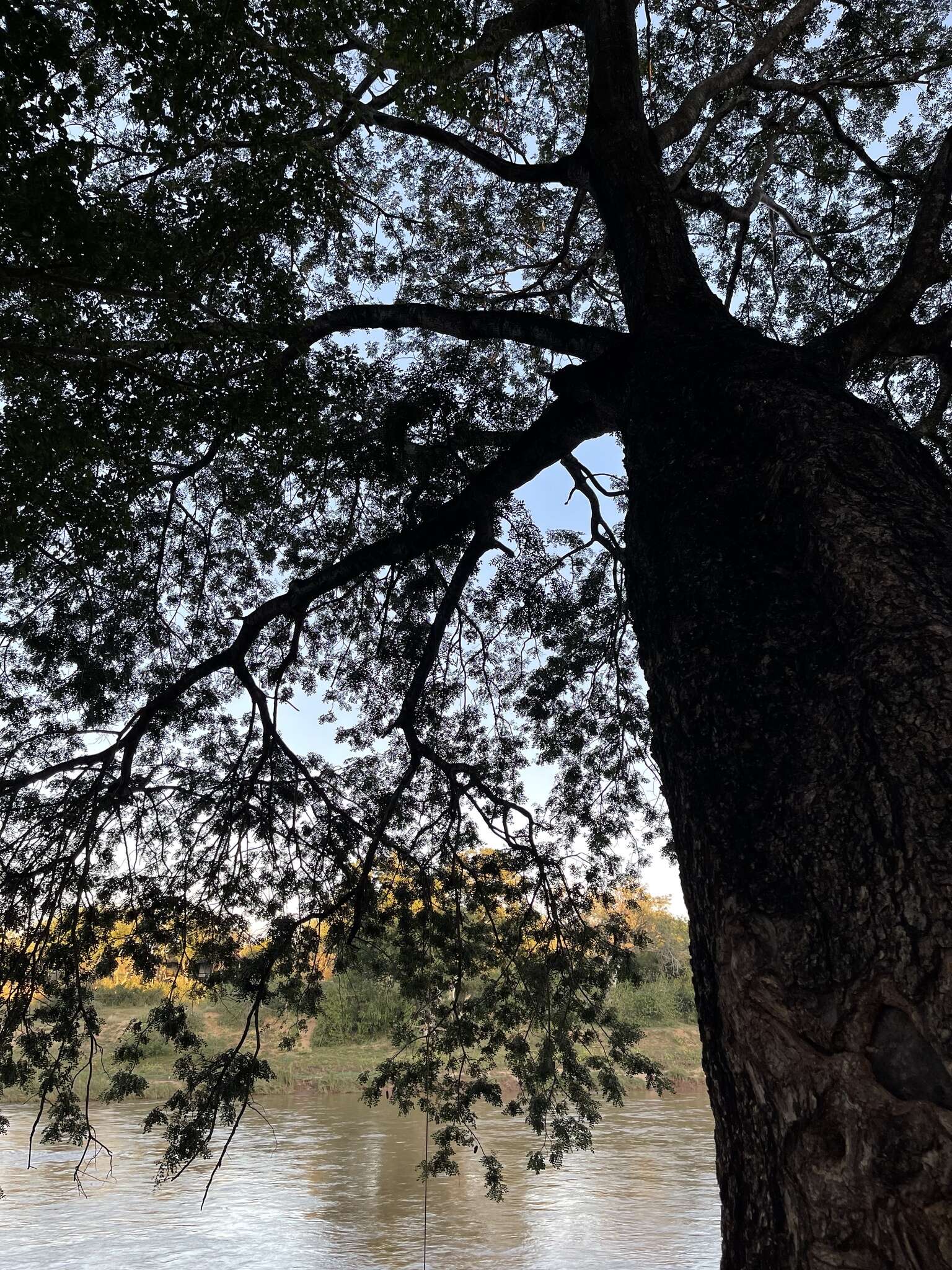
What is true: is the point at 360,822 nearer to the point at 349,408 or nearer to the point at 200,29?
the point at 349,408

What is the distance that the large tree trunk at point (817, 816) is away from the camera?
1.13 meters

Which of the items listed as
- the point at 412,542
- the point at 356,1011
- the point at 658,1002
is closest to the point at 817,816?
the point at 412,542

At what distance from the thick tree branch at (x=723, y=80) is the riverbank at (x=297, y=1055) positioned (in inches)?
455

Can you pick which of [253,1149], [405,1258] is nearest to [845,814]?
[405,1258]

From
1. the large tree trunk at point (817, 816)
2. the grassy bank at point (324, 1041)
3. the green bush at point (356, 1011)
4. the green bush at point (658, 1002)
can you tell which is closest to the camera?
the large tree trunk at point (817, 816)

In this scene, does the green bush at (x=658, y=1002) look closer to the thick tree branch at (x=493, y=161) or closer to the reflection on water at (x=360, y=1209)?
the reflection on water at (x=360, y=1209)

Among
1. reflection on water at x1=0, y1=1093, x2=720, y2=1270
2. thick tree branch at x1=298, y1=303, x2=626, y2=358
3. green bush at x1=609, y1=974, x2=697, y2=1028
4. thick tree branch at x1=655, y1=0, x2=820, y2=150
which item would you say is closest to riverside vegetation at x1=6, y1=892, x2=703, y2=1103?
green bush at x1=609, y1=974, x2=697, y2=1028

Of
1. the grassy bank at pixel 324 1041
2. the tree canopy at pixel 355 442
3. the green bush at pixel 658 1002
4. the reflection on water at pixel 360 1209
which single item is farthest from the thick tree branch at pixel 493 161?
the green bush at pixel 658 1002

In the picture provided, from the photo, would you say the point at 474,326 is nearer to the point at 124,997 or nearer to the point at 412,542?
the point at 412,542

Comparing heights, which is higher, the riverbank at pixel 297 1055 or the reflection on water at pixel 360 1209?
the riverbank at pixel 297 1055

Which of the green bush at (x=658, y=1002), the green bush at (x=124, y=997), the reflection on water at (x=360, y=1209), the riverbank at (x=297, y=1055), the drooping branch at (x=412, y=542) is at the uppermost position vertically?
the drooping branch at (x=412, y=542)

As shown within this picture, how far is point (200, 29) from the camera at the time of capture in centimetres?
258

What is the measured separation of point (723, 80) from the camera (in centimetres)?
514

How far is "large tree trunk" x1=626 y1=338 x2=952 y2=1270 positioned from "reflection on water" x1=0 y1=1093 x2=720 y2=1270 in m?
5.69
